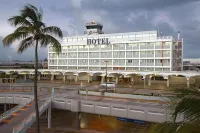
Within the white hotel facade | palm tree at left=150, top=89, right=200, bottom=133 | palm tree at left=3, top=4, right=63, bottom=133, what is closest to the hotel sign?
the white hotel facade

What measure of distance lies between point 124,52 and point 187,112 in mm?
70185

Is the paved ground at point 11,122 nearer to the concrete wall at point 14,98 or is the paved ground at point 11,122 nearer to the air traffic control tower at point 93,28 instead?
the concrete wall at point 14,98

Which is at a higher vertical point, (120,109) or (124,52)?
(124,52)

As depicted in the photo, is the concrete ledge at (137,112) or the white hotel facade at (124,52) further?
the white hotel facade at (124,52)

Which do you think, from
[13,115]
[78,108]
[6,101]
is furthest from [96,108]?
[6,101]

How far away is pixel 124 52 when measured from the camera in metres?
74.5

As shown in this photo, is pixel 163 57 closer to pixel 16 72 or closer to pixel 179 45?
pixel 179 45

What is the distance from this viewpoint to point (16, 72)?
280 ft

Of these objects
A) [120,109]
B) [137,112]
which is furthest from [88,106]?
[137,112]

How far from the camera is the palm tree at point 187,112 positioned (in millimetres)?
4758

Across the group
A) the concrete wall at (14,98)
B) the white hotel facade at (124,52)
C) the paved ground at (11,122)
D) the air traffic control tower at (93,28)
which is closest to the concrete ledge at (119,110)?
the paved ground at (11,122)

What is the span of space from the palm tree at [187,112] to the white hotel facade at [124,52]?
64465mm

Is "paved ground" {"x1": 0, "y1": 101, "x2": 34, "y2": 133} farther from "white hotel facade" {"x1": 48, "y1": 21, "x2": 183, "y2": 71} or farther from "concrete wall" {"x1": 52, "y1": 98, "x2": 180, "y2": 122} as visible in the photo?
"white hotel facade" {"x1": 48, "y1": 21, "x2": 183, "y2": 71}

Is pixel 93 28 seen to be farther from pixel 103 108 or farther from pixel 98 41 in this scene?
pixel 103 108
